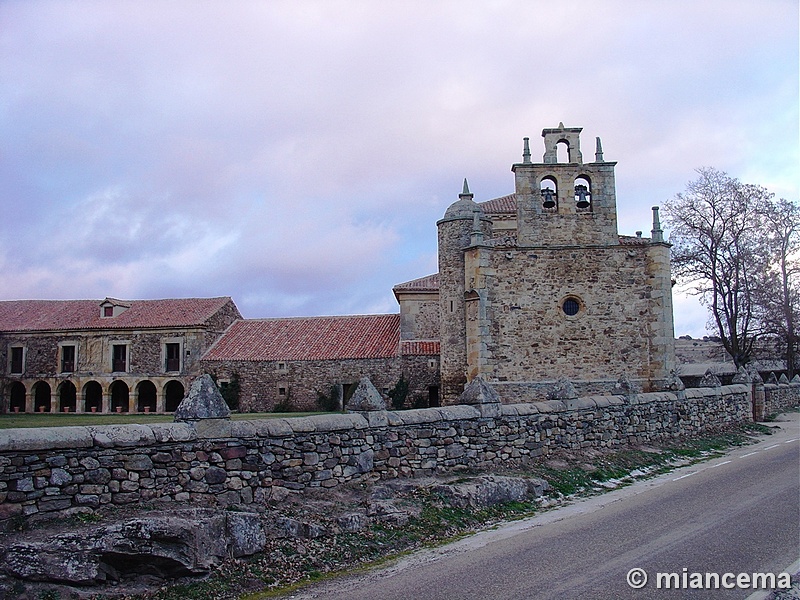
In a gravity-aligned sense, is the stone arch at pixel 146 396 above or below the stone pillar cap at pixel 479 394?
below

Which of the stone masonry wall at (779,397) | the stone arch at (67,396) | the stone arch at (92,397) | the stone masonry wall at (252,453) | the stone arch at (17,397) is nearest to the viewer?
the stone masonry wall at (252,453)

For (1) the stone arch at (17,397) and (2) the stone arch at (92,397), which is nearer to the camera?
(2) the stone arch at (92,397)

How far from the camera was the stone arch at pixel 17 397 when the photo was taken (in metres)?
35.8

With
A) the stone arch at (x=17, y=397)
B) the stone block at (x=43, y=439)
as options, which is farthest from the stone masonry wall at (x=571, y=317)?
the stone arch at (x=17, y=397)

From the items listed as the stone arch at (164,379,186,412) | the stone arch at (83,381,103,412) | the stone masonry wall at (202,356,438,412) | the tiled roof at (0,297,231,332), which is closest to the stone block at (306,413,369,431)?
the stone masonry wall at (202,356,438,412)

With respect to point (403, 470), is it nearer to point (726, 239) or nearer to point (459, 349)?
point (459, 349)

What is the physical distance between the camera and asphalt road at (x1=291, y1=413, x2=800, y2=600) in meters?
6.54

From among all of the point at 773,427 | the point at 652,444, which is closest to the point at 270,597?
the point at 652,444

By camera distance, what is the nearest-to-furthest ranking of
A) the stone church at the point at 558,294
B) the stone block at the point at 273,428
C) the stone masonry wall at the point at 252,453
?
1. the stone masonry wall at the point at 252,453
2. the stone block at the point at 273,428
3. the stone church at the point at 558,294

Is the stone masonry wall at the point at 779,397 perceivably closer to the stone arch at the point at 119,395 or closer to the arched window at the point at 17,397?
the stone arch at the point at 119,395

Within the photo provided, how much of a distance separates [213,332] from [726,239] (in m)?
24.4

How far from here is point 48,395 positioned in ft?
117

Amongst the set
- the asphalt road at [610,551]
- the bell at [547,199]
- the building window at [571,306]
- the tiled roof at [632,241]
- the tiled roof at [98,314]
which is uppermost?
the bell at [547,199]

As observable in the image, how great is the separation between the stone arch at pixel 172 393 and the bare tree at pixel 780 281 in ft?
90.5
